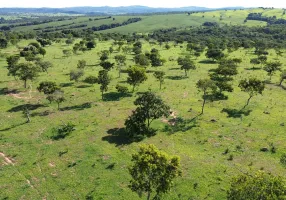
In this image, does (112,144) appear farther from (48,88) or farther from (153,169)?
(48,88)

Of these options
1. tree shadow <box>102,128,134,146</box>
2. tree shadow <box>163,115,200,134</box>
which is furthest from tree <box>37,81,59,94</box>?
tree shadow <box>163,115,200,134</box>

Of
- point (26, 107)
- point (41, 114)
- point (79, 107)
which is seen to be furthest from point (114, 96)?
point (26, 107)

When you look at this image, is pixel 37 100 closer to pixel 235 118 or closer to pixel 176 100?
pixel 176 100

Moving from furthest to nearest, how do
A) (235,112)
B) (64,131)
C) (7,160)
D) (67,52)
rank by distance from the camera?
(67,52) → (235,112) → (64,131) → (7,160)

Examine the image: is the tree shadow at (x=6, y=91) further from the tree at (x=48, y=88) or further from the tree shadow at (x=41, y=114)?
the tree shadow at (x=41, y=114)

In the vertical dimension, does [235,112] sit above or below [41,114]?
above

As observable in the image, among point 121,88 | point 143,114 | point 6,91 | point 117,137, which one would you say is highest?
point 143,114
